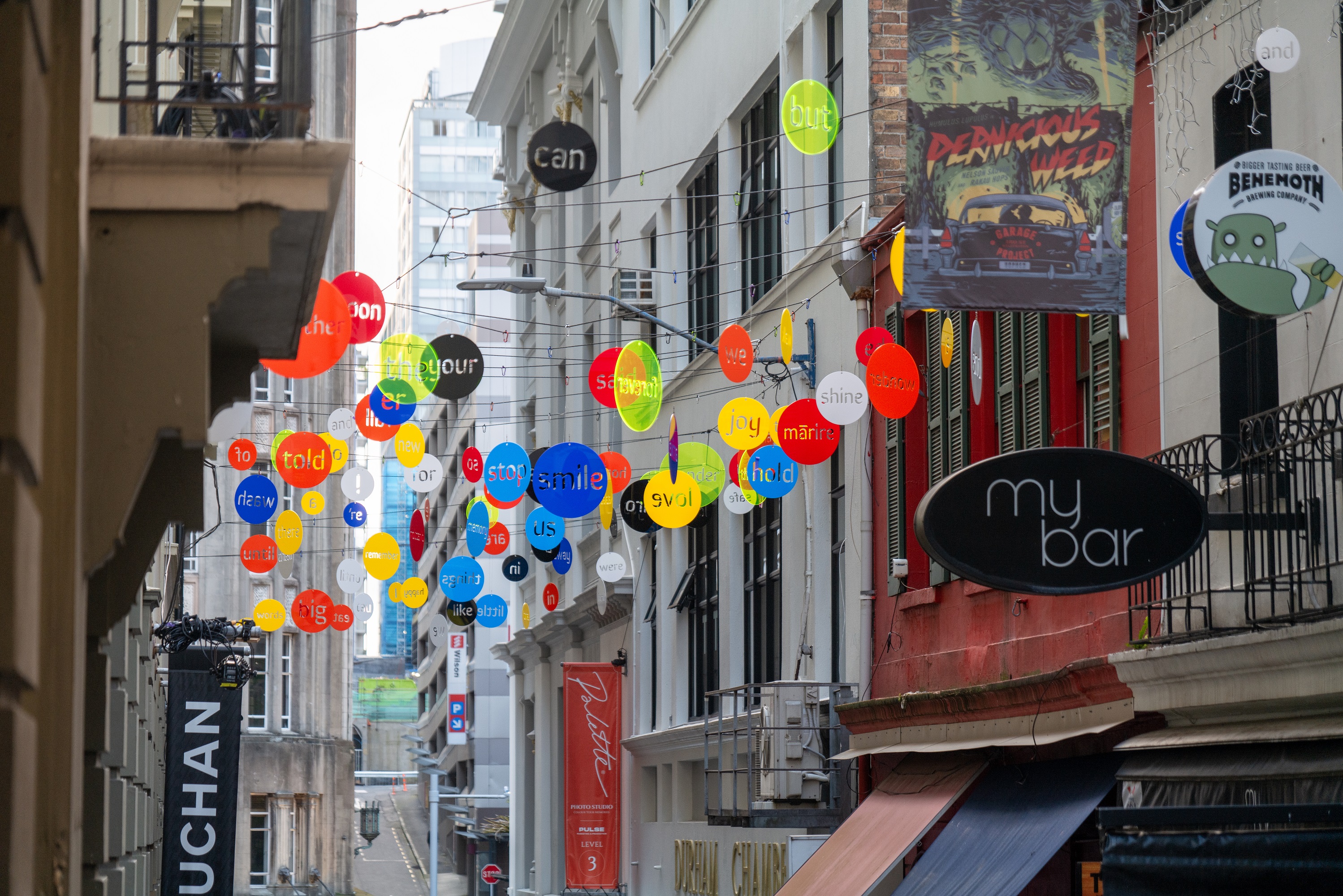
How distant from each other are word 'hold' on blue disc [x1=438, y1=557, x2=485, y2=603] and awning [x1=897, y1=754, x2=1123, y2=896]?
11682 mm

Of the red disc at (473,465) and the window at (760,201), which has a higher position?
the window at (760,201)

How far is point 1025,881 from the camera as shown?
467 inches

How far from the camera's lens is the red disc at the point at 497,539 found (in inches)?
997

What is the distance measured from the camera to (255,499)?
21875 millimetres

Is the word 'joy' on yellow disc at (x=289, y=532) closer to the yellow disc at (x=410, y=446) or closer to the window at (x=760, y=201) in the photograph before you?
the yellow disc at (x=410, y=446)

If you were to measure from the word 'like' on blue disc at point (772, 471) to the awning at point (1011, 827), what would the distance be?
4.58m

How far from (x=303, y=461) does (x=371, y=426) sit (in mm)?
1228

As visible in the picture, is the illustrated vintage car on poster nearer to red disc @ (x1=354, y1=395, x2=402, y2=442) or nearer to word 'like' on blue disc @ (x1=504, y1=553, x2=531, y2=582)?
red disc @ (x1=354, y1=395, x2=402, y2=442)

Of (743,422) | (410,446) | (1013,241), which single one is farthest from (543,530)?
(1013,241)

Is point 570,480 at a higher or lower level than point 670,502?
higher

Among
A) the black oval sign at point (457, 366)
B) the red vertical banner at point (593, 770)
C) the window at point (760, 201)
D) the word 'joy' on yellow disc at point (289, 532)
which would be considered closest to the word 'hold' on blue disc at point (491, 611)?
the red vertical banner at point (593, 770)

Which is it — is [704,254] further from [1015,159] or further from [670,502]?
[1015,159]

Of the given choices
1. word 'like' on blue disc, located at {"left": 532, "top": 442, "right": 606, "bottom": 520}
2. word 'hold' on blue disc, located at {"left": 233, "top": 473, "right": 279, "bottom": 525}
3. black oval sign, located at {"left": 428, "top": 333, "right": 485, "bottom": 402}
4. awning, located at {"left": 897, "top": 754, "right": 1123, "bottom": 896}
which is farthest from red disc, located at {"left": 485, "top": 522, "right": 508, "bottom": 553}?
awning, located at {"left": 897, "top": 754, "right": 1123, "bottom": 896}

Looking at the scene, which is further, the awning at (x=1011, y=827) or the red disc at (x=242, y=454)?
the red disc at (x=242, y=454)
